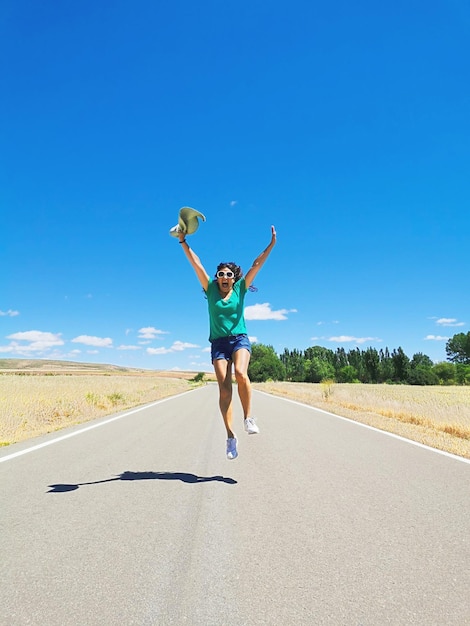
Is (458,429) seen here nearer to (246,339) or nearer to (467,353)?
(246,339)

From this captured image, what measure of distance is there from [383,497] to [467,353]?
141 m

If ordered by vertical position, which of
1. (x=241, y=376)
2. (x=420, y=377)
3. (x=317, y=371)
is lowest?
(x=241, y=376)

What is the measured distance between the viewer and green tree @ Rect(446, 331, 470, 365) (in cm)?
12912

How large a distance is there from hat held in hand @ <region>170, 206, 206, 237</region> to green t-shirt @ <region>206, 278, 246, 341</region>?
68 centimetres

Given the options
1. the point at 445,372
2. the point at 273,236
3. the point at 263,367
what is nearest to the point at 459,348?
the point at 445,372

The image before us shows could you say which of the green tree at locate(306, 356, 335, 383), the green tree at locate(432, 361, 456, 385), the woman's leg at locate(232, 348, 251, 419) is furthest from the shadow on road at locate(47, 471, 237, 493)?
the green tree at locate(432, 361, 456, 385)

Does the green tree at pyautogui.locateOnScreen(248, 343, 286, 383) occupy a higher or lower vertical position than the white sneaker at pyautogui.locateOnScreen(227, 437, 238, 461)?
higher

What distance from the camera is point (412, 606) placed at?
7.45 feet

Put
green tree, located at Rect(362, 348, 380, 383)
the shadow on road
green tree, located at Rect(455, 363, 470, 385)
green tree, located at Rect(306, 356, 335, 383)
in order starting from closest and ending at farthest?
1. the shadow on road
2. green tree, located at Rect(362, 348, 380, 383)
3. green tree, located at Rect(455, 363, 470, 385)
4. green tree, located at Rect(306, 356, 335, 383)

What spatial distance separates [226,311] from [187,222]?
1.13 meters

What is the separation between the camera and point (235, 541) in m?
3.16

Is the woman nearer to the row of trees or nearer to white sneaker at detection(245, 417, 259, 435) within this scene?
white sneaker at detection(245, 417, 259, 435)

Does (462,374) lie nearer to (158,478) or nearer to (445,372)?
(445,372)

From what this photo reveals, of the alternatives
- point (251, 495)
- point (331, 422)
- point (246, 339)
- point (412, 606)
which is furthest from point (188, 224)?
point (331, 422)
